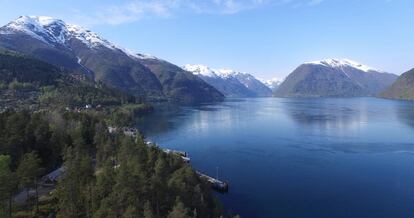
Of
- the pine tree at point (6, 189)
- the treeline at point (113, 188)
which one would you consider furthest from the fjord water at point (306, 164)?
the pine tree at point (6, 189)

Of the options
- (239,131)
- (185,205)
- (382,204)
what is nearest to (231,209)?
(185,205)

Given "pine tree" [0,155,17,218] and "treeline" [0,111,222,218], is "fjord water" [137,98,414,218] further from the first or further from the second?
"pine tree" [0,155,17,218]

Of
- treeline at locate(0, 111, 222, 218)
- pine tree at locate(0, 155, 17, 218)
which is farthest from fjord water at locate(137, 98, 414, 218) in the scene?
pine tree at locate(0, 155, 17, 218)

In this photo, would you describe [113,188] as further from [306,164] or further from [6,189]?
[306,164]

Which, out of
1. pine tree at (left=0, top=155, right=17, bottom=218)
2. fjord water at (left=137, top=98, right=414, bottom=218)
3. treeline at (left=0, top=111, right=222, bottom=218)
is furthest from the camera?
fjord water at (left=137, top=98, right=414, bottom=218)

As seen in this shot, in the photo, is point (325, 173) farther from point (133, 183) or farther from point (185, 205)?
point (133, 183)

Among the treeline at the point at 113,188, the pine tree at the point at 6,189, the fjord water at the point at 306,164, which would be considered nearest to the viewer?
the pine tree at the point at 6,189

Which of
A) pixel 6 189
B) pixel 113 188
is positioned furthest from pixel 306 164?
pixel 6 189

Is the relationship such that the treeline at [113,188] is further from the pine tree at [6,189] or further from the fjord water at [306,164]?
the fjord water at [306,164]
